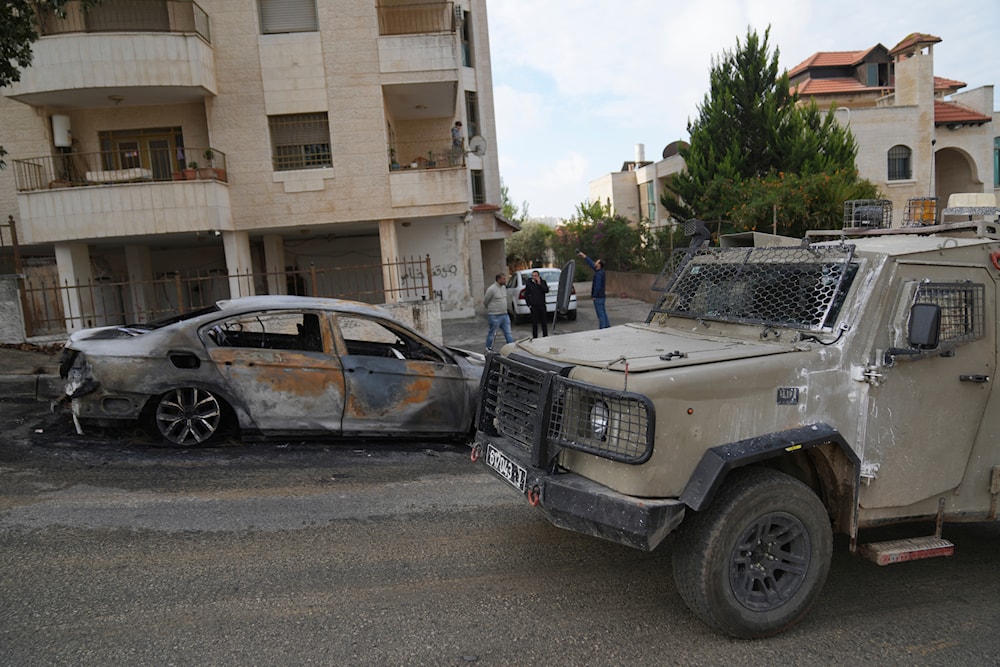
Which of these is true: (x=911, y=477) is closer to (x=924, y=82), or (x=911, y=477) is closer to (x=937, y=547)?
(x=937, y=547)

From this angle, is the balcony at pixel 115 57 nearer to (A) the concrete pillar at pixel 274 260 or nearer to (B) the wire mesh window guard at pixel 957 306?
(A) the concrete pillar at pixel 274 260

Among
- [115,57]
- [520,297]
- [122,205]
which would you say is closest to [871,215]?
[520,297]

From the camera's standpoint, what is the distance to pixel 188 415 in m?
6.85

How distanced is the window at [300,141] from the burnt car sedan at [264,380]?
10194 millimetres

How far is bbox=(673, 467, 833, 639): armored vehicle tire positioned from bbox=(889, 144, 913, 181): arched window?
27.9m

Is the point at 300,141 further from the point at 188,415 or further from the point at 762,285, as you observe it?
the point at 762,285

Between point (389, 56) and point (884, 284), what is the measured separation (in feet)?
47.9

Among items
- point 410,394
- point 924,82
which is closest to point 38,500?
point 410,394

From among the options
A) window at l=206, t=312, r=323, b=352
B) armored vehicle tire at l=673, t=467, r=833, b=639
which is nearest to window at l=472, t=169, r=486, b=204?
window at l=206, t=312, r=323, b=352

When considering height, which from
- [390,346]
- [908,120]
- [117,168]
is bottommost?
[390,346]

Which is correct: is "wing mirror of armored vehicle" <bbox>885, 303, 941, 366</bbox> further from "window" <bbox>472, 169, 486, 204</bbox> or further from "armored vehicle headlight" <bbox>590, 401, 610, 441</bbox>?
"window" <bbox>472, 169, 486, 204</bbox>

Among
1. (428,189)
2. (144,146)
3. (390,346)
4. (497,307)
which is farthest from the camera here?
(144,146)

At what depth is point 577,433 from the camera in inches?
148

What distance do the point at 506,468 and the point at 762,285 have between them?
81.7 inches
